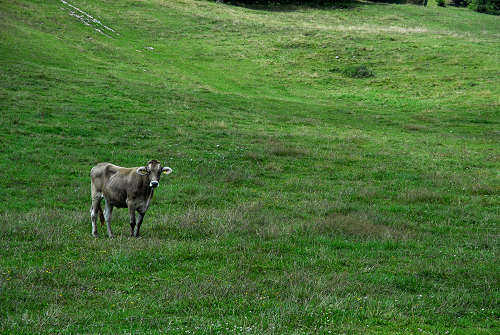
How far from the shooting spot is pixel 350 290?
32.6 ft

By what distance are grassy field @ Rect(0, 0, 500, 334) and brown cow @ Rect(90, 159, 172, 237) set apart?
63 centimetres

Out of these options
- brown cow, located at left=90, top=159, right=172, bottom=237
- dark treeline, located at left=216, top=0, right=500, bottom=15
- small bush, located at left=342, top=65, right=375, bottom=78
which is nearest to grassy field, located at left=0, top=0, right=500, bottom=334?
small bush, located at left=342, top=65, right=375, bottom=78

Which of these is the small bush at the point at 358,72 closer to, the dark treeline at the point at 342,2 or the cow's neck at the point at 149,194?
the cow's neck at the point at 149,194

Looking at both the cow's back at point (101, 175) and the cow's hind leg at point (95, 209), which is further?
the cow's back at point (101, 175)

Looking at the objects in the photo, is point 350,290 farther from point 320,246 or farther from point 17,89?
point 17,89

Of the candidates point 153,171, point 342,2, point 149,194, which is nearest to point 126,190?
point 149,194

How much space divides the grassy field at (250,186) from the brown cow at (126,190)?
0.63 meters

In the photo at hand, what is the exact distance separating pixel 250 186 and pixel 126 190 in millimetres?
8133

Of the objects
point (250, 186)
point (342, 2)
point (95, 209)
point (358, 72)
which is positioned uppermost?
point (342, 2)

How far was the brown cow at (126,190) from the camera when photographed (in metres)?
13.3

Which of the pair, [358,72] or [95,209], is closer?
[95,209]

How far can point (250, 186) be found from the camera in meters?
20.9

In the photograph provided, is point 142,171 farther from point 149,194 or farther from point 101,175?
point 101,175

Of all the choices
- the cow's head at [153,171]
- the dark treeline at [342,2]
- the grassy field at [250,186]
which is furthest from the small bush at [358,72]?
the dark treeline at [342,2]
